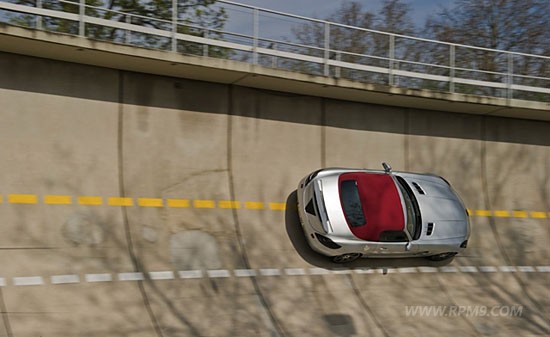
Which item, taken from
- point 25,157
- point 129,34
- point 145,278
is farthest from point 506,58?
point 25,157

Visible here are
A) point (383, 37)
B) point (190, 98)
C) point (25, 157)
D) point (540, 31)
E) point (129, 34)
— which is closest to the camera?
point (25, 157)

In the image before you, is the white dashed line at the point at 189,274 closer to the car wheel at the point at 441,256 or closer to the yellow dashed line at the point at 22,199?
the yellow dashed line at the point at 22,199

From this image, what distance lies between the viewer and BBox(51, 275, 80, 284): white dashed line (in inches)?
468

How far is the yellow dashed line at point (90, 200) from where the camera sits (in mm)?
12977

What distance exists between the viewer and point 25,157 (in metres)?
12.6

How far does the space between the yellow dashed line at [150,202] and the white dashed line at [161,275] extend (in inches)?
60.3

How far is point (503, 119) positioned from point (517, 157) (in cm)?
118

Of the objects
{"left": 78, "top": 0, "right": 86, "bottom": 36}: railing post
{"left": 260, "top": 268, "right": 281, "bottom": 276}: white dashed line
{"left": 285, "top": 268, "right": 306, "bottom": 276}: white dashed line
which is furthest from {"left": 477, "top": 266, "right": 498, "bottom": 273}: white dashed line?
{"left": 78, "top": 0, "right": 86, "bottom": 36}: railing post

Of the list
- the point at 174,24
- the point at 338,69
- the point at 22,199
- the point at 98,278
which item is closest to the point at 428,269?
the point at 338,69

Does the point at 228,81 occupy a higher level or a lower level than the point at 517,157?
higher

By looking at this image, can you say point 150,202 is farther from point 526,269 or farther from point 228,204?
Result: point 526,269

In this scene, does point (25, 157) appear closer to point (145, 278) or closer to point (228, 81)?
point (145, 278)

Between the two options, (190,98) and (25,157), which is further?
(190,98)

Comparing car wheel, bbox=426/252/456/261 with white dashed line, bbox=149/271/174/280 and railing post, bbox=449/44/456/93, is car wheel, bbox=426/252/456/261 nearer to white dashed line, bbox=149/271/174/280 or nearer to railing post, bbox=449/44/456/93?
railing post, bbox=449/44/456/93
